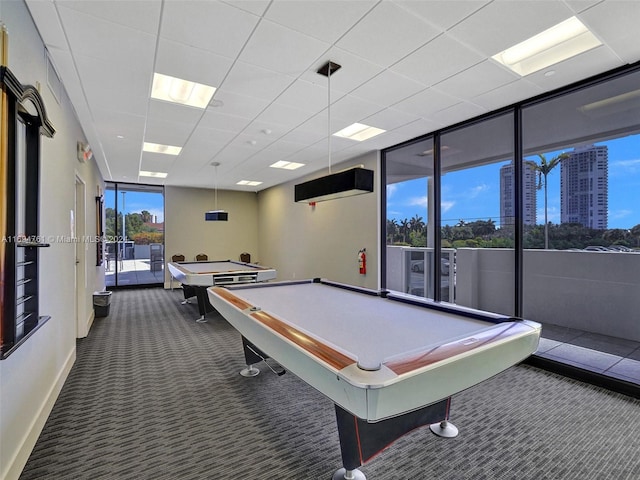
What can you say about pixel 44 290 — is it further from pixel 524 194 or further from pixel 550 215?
pixel 550 215

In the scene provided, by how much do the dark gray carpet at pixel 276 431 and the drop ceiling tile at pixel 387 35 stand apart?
2861 millimetres

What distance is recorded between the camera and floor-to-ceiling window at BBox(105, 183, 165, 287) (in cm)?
852

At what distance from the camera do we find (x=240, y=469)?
6.21ft

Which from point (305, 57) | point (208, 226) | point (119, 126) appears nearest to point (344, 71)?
point (305, 57)

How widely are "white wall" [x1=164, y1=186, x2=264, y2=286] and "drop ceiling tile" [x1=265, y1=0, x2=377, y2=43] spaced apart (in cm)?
788

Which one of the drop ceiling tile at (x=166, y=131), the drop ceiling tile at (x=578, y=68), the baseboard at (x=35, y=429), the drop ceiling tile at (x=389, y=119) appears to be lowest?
the baseboard at (x=35, y=429)

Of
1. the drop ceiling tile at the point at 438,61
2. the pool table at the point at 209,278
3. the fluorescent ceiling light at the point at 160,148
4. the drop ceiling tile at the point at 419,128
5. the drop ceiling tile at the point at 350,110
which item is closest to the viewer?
the drop ceiling tile at the point at 438,61

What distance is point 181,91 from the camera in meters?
3.42

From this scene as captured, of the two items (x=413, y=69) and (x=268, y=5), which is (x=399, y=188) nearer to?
(x=413, y=69)

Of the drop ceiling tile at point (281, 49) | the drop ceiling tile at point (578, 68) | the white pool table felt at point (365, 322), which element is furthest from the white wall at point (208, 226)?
the drop ceiling tile at point (578, 68)

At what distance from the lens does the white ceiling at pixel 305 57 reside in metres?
2.09

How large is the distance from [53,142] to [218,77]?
1.49m

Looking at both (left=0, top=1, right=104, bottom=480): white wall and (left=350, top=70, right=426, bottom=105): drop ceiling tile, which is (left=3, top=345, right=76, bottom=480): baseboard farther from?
(left=350, top=70, right=426, bottom=105): drop ceiling tile

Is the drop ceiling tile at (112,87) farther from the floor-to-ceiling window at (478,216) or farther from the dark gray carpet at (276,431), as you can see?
the floor-to-ceiling window at (478,216)
